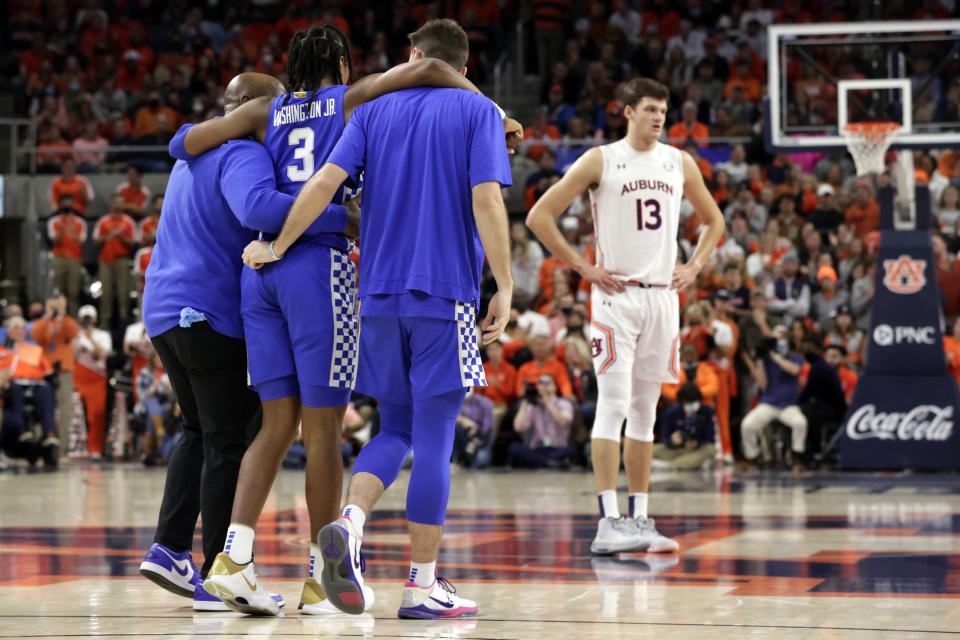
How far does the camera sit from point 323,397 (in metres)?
5.12

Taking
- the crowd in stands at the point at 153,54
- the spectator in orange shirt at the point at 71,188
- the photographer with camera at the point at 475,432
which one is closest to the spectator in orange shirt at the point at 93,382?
the spectator in orange shirt at the point at 71,188

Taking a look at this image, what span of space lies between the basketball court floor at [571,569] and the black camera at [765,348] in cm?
329

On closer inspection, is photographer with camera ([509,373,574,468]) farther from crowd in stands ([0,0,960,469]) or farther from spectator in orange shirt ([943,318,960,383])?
spectator in orange shirt ([943,318,960,383])

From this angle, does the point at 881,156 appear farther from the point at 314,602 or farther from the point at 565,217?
the point at 314,602

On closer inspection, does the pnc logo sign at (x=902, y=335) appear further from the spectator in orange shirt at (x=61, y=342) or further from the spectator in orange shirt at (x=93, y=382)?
the spectator in orange shirt at (x=61, y=342)

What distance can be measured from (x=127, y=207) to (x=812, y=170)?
9800 millimetres

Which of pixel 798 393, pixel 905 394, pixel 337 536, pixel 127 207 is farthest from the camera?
pixel 127 207

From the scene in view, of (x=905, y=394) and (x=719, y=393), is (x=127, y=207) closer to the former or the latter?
(x=719, y=393)

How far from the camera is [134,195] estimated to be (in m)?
20.0

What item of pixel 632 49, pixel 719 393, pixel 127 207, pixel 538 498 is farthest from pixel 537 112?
pixel 538 498

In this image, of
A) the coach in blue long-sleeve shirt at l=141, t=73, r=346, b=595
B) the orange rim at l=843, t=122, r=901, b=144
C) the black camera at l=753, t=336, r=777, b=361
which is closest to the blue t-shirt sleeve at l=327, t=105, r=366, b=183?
the coach in blue long-sleeve shirt at l=141, t=73, r=346, b=595

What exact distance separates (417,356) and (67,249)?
51.3 ft

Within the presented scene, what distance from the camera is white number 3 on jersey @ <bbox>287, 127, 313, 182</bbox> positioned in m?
5.27

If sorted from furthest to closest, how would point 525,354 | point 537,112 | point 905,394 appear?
point 537,112, point 525,354, point 905,394
